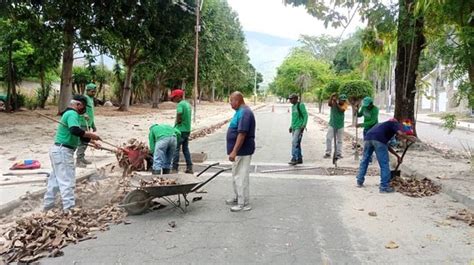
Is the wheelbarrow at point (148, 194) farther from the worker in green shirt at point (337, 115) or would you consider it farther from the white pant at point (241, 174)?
the worker in green shirt at point (337, 115)

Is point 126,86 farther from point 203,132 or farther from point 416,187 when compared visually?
point 416,187

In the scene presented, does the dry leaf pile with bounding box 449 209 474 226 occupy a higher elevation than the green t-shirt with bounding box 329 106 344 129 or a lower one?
lower

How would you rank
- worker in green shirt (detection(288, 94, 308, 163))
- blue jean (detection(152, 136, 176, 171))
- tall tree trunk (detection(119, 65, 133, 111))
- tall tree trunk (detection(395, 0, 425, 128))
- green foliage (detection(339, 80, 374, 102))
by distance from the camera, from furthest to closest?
tall tree trunk (detection(119, 65, 133, 111)), green foliage (detection(339, 80, 374, 102)), tall tree trunk (detection(395, 0, 425, 128)), worker in green shirt (detection(288, 94, 308, 163)), blue jean (detection(152, 136, 176, 171))

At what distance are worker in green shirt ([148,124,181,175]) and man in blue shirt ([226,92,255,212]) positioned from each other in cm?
138

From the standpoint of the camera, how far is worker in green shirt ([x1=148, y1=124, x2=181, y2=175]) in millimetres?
7801

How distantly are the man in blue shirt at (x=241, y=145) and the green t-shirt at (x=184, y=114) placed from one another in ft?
8.21

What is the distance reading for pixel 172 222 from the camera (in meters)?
6.03

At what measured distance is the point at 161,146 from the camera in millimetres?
7805

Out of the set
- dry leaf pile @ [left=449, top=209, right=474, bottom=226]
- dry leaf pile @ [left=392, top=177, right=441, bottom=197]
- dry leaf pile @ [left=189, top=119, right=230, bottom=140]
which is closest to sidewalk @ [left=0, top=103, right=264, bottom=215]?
dry leaf pile @ [left=189, top=119, right=230, bottom=140]

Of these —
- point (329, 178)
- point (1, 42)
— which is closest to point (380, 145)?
point (329, 178)

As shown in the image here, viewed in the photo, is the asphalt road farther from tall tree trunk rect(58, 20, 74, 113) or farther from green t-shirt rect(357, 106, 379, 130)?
tall tree trunk rect(58, 20, 74, 113)

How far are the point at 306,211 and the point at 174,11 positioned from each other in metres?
17.0

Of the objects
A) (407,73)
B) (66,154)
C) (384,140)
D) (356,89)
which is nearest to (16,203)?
(66,154)

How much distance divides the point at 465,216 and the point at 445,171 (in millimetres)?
4002
